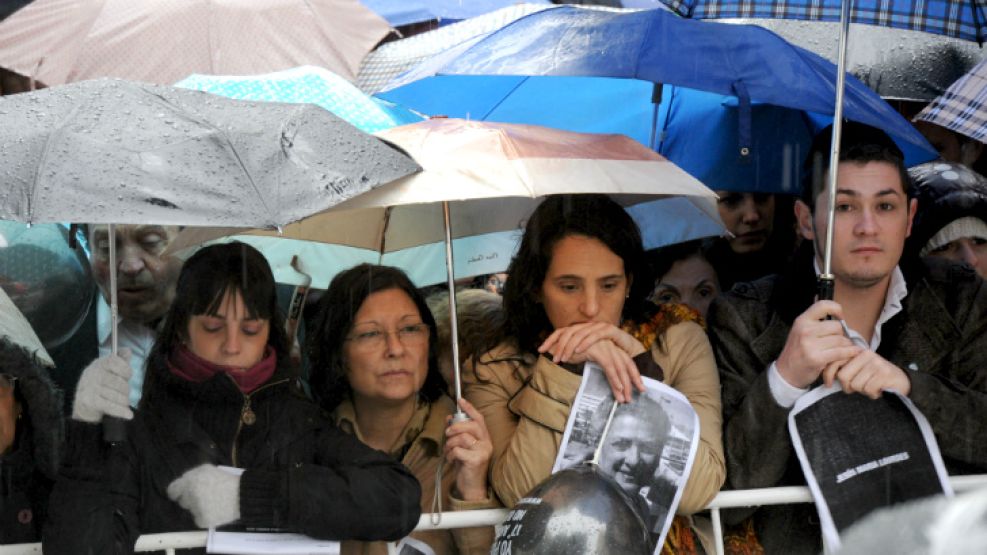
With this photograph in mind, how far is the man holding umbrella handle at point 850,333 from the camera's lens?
4.70 meters

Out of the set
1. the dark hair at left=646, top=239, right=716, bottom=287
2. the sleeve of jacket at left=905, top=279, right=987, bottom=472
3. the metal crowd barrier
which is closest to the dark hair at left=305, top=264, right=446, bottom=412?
the metal crowd barrier

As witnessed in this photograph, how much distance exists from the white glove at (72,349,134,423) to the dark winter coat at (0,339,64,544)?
218 millimetres

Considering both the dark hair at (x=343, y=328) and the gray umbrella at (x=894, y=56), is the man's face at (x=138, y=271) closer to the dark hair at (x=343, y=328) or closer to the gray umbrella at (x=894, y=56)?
the dark hair at (x=343, y=328)

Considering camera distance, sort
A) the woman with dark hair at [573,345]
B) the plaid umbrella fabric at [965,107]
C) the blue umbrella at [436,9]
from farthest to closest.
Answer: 1. the blue umbrella at [436,9]
2. the plaid umbrella fabric at [965,107]
3. the woman with dark hair at [573,345]

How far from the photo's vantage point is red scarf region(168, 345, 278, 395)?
15.3 feet

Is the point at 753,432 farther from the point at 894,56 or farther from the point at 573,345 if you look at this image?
the point at 894,56

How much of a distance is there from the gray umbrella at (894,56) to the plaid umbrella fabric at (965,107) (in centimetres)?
59

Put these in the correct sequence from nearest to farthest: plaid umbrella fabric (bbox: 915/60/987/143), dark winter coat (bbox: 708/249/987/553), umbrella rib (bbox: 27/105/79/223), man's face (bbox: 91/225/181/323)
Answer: umbrella rib (bbox: 27/105/79/223)
dark winter coat (bbox: 708/249/987/553)
man's face (bbox: 91/225/181/323)
plaid umbrella fabric (bbox: 915/60/987/143)

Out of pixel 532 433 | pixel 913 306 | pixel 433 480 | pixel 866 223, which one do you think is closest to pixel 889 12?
pixel 866 223

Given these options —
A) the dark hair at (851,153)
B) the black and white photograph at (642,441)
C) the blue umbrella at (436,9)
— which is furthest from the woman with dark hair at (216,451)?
the blue umbrella at (436,9)

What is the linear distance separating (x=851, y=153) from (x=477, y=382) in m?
1.55

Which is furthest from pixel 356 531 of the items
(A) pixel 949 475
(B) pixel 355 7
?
(B) pixel 355 7

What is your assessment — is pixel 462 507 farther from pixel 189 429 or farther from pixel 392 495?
pixel 189 429

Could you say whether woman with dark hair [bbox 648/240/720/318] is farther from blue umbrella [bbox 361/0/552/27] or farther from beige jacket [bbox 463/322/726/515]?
blue umbrella [bbox 361/0/552/27]
